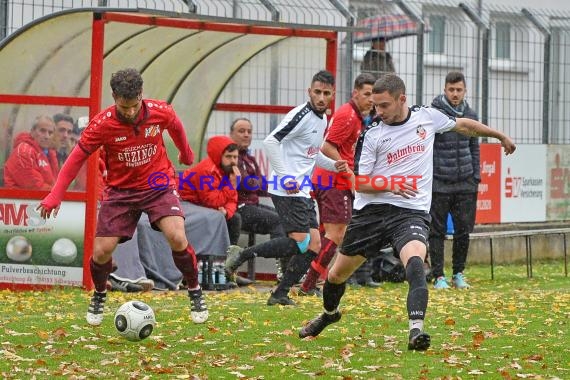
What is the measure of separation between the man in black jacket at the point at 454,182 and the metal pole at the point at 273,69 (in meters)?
2.18

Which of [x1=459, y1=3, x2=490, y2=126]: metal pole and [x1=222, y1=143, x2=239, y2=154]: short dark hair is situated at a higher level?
[x1=459, y1=3, x2=490, y2=126]: metal pole

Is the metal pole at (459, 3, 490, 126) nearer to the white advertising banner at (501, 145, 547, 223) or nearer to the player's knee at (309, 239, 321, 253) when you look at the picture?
the white advertising banner at (501, 145, 547, 223)

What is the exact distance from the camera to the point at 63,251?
14648 mm

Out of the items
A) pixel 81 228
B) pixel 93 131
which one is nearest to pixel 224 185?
pixel 81 228

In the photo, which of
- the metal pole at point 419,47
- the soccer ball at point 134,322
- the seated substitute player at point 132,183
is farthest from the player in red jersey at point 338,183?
the metal pole at point 419,47

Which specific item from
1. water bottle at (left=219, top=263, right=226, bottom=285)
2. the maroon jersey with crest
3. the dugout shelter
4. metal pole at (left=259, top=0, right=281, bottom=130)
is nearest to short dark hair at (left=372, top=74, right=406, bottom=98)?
the maroon jersey with crest

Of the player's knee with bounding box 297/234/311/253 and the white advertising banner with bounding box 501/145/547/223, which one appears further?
the white advertising banner with bounding box 501/145/547/223

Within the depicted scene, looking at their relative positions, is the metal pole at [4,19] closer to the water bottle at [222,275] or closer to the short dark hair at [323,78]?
the water bottle at [222,275]

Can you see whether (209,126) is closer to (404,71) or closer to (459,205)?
(404,71)

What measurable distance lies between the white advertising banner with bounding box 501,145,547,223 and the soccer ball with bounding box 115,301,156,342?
36.0ft

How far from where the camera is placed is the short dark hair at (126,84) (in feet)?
32.9

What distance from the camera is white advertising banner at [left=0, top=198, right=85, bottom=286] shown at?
14.6 metres
